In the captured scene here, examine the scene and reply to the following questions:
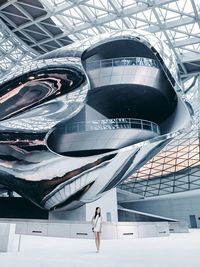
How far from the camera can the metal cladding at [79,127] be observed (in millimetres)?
18922

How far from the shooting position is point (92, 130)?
23.7m

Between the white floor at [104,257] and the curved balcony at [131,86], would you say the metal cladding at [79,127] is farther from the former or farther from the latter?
the white floor at [104,257]

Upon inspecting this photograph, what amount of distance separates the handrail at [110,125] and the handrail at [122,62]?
4.84 meters

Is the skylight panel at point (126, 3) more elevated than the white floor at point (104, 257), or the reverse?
the skylight panel at point (126, 3)

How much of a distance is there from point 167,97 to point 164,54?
14.4ft

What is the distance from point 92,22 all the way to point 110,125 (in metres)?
10.6

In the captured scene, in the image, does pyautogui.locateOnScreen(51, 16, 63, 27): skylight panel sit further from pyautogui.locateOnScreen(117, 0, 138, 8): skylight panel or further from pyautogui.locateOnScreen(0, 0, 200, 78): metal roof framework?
pyautogui.locateOnScreen(117, 0, 138, 8): skylight panel

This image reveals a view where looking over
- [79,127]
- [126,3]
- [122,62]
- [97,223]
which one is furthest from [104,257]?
[126,3]

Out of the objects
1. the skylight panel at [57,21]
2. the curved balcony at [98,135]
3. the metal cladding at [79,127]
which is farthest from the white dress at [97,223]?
the skylight panel at [57,21]

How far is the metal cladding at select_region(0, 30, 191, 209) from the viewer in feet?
62.1

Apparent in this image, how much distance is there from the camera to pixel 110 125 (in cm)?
2395

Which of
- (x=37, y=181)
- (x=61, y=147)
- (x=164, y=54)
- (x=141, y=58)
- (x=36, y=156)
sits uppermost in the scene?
(x=141, y=58)

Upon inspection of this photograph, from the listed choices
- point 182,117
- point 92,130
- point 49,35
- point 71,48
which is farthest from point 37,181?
point 49,35

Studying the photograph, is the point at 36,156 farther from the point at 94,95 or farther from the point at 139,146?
the point at 94,95
